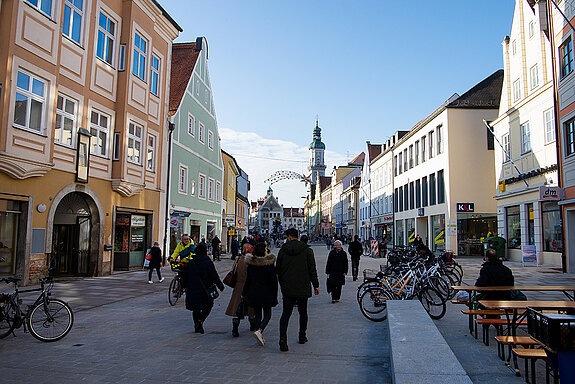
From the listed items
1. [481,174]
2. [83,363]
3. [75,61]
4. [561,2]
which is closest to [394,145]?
[481,174]

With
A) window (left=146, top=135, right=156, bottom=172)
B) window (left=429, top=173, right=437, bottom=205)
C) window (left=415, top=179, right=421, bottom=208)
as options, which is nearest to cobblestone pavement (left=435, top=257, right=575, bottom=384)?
window (left=146, top=135, right=156, bottom=172)

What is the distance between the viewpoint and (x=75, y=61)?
1634cm

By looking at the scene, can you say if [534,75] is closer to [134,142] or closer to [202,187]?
[134,142]

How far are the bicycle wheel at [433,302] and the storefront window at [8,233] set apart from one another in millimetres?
11790

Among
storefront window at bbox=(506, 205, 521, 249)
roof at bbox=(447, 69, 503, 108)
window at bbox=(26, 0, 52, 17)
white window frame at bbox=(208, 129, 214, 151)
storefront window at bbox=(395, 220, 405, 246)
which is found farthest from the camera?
storefront window at bbox=(395, 220, 405, 246)

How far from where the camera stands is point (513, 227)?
26.0 meters

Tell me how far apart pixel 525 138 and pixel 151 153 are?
64.5 feet

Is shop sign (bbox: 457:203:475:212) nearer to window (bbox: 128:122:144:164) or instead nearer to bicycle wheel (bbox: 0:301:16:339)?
window (bbox: 128:122:144:164)

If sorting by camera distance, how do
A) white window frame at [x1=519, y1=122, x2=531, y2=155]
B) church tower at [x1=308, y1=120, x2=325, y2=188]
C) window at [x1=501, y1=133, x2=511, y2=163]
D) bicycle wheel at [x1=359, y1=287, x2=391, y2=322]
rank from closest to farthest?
bicycle wheel at [x1=359, y1=287, x2=391, y2=322] → white window frame at [x1=519, y1=122, x2=531, y2=155] → window at [x1=501, y1=133, x2=511, y2=163] → church tower at [x1=308, y1=120, x2=325, y2=188]

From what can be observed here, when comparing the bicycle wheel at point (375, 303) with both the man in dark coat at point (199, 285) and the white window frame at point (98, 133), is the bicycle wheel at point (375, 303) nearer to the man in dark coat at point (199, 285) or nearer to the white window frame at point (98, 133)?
the man in dark coat at point (199, 285)

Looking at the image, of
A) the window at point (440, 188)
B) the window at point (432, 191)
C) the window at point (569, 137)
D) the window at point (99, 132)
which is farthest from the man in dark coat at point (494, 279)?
the window at point (432, 191)

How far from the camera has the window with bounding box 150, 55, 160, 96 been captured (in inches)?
869

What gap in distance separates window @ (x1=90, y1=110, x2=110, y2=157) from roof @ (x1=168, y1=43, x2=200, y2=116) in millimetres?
6871

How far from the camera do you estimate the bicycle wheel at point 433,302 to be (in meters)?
9.57
